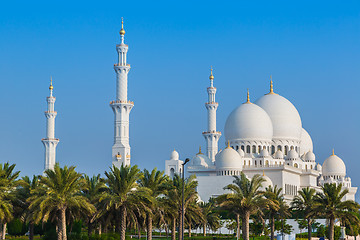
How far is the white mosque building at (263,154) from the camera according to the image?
3383 inches

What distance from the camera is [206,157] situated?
308 ft

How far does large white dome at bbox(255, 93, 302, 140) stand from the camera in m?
96.4

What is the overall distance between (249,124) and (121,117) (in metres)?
20.5

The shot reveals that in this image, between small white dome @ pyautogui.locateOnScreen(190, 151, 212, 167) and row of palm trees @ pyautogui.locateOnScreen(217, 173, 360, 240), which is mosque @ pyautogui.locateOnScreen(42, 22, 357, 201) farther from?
row of palm trees @ pyautogui.locateOnScreen(217, 173, 360, 240)

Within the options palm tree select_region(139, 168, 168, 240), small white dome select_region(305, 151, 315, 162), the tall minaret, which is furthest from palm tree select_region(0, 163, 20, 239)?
small white dome select_region(305, 151, 315, 162)

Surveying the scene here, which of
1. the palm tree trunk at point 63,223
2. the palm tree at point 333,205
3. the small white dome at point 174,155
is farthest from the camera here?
Answer: the small white dome at point 174,155

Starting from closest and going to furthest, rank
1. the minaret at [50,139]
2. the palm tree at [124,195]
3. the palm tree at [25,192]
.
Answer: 1. the palm tree at [124,195]
2. the palm tree at [25,192]
3. the minaret at [50,139]

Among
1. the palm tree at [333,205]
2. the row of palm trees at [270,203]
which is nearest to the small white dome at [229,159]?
the row of palm trees at [270,203]

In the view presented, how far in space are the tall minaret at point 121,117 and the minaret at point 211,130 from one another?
16.6m

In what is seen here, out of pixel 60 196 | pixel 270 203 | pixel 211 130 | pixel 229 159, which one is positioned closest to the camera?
pixel 60 196

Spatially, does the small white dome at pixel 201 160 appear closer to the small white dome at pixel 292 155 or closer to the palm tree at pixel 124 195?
the small white dome at pixel 292 155

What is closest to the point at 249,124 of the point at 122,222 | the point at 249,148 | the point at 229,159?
the point at 249,148

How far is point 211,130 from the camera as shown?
93.9 meters

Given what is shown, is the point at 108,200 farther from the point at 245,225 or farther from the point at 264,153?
the point at 264,153
